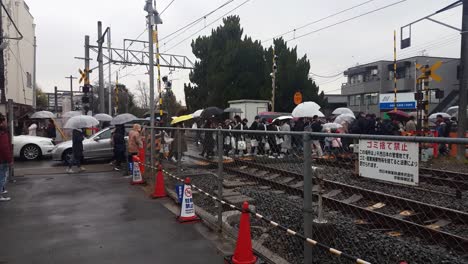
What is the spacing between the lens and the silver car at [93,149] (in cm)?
1527

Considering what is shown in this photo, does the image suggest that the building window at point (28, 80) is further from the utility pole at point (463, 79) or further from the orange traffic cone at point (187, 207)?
the utility pole at point (463, 79)

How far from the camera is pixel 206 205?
323 inches

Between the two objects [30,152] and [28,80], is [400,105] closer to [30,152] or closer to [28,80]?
[28,80]

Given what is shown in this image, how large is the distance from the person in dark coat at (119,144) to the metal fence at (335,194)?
16.6 feet

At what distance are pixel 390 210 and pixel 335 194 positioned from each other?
128 centimetres

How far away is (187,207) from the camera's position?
659 cm

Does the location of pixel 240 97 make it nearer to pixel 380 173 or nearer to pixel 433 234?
pixel 433 234

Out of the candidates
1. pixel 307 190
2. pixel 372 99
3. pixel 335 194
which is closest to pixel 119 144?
pixel 335 194

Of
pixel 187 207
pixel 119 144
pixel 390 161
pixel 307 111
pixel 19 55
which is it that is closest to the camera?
pixel 390 161

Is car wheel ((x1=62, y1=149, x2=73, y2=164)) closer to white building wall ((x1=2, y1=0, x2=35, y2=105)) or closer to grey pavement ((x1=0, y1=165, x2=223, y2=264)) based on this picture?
grey pavement ((x1=0, y1=165, x2=223, y2=264))

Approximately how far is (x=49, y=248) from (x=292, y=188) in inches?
174

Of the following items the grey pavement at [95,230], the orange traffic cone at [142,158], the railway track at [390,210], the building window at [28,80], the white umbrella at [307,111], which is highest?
the building window at [28,80]

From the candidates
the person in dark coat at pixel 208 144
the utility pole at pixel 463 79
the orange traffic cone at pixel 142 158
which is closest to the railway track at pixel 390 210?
the person in dark coat at pixel 208 144

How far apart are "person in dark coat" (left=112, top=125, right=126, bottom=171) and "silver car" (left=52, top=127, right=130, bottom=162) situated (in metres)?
1.93
